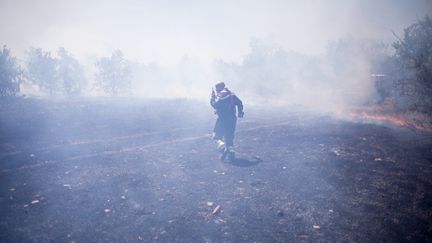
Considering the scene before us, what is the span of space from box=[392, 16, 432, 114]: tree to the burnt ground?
1.78 meters

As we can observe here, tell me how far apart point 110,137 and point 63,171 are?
201 inches

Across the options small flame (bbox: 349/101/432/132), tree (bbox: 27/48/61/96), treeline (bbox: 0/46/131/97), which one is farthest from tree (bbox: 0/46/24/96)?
small flame (bbox: 349/101/432/132)

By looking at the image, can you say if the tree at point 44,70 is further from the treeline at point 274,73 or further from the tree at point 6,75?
the tree at point 6,75

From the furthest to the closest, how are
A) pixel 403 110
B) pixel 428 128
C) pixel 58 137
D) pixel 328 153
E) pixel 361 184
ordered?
pixel 403 110 → pixel 428 128 → pixel 58 137 → pixel 328 153 → pixel 361 184

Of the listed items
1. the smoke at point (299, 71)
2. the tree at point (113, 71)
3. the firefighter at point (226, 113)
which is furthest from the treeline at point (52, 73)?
the firefighter at point (226, 113)

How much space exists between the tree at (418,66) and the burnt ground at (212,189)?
1781mm

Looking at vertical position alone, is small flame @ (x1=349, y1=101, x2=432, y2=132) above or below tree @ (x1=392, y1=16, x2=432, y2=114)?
below

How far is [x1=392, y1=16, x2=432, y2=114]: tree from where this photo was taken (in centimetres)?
1179

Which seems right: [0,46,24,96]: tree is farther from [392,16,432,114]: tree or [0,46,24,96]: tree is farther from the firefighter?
[392,16,432,114]: tree

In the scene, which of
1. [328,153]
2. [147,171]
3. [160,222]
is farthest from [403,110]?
[160,222]

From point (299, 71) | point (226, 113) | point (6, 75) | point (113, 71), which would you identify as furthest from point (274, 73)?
point (226, 113)

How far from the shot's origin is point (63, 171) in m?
7.96

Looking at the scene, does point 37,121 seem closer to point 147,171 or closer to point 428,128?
point 147,171

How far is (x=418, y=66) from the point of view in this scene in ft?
38.3
